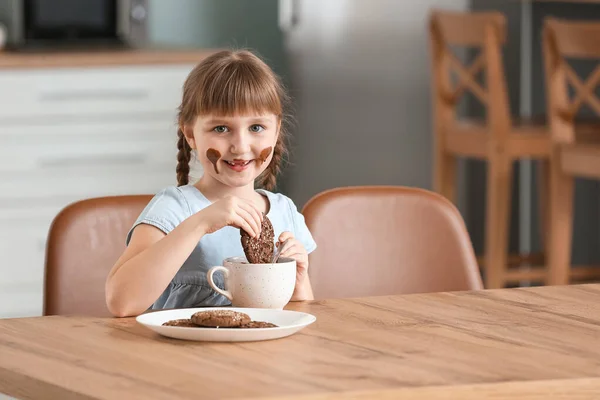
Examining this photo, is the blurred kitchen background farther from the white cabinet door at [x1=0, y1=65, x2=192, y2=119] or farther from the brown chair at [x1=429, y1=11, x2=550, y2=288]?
the brown chair at [x1=429, y1=11, x2=550, y2=288]

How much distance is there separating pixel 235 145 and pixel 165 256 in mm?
173

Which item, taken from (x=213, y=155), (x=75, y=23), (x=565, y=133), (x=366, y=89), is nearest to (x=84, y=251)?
(x=213, y=155)

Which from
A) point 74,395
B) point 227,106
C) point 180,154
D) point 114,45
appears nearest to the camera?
point 74,395

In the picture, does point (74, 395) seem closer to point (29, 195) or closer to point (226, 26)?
point (29, 195)

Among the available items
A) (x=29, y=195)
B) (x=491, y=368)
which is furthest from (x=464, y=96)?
(x=491, y=368)

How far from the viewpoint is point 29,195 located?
380 cm

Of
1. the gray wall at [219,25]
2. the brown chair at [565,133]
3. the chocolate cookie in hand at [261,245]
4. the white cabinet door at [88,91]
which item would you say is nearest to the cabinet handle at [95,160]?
the white cabinet door at [88,91]

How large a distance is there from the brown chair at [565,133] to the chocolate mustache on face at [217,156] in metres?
1.92

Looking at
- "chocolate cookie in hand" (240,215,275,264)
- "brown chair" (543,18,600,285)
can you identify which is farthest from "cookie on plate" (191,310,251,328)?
"brown chair" (543,18,600,285)

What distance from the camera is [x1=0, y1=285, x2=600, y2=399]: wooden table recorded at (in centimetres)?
112

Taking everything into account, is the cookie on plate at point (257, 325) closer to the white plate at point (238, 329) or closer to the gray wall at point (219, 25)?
the white plate at point (238, 329)

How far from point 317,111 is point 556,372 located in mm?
3547

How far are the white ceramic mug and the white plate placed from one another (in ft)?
0.13

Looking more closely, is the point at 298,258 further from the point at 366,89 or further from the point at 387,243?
the point at 366,89
